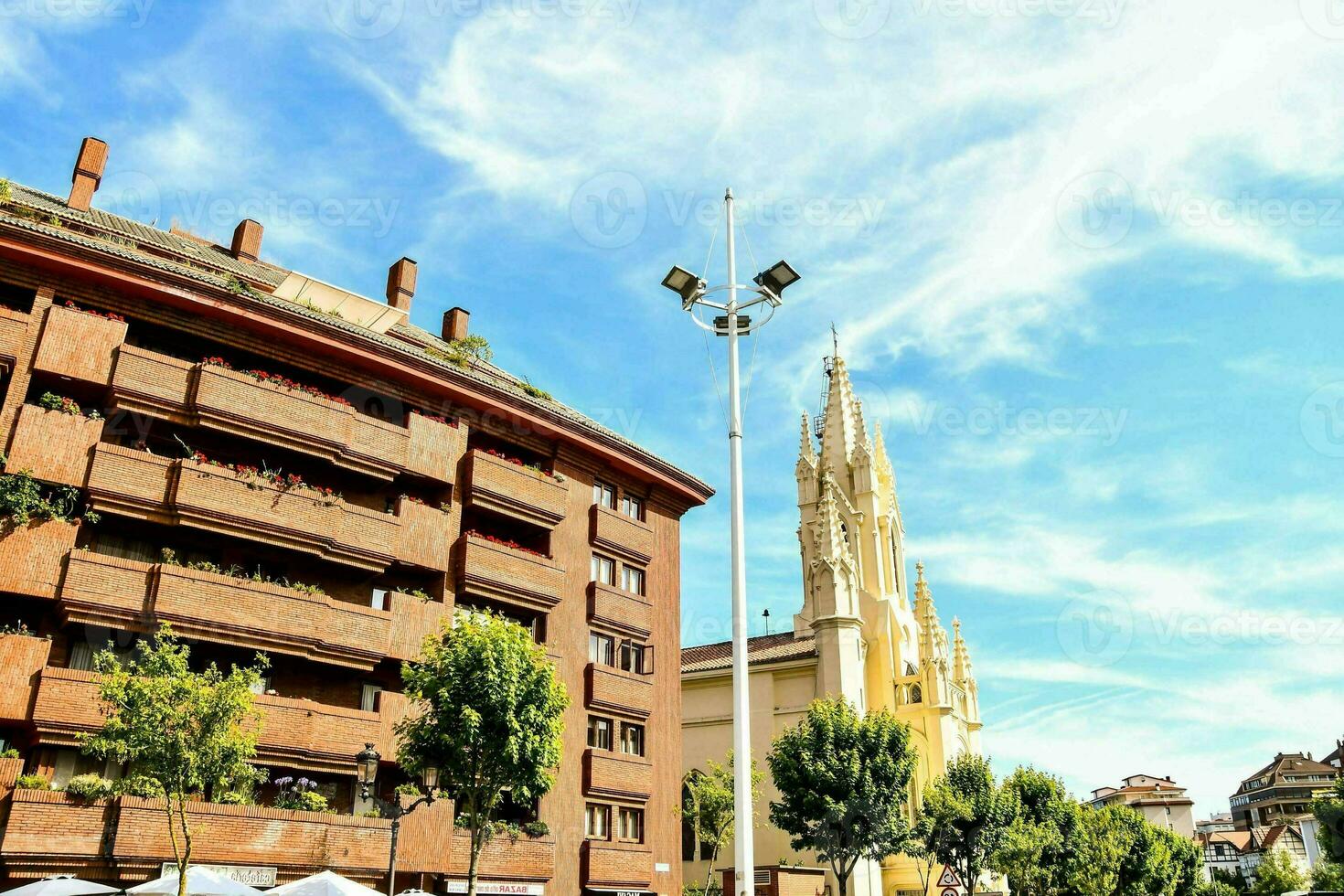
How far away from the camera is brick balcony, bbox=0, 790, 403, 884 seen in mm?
23062

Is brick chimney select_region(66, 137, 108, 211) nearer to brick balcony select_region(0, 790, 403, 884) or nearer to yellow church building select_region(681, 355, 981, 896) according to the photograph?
brick balcony select_region(0, 790, 403, 884)

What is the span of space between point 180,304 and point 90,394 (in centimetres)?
355

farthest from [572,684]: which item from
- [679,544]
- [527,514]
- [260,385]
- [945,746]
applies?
[945,746]

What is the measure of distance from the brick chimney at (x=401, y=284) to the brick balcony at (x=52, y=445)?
16350 mm

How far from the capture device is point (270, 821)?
25953 mm

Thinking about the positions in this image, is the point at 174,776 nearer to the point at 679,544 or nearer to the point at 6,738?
the point at 6,738

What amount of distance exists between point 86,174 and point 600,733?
87.9 feet

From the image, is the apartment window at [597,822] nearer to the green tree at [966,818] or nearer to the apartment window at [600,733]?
the apartment window at [600,733]

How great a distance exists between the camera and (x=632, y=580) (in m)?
39.7

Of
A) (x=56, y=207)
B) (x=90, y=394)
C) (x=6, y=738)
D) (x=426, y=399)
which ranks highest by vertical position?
(x=56, y=207)

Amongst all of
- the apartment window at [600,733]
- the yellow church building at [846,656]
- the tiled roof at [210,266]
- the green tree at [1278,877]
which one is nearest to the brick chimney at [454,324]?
the tiled roof at [210,266]

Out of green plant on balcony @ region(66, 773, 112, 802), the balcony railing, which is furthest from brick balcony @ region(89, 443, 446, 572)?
green plant on balcony @ region(66, 773, 112, 802)

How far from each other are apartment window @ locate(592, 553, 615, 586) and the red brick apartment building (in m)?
0.16

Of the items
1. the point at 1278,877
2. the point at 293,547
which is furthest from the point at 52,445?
the point at 1278,877
